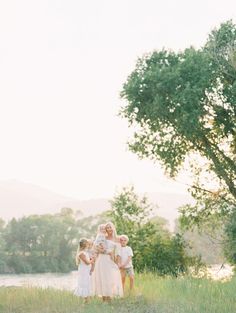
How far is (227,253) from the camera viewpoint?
25375 millimetres

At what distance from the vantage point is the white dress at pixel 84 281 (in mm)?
16078

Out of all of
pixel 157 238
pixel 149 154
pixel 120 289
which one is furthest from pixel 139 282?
pixel 149 154

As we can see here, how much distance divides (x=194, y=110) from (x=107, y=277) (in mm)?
9240

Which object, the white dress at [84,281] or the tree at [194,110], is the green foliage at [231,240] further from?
the white dress at [84,281]

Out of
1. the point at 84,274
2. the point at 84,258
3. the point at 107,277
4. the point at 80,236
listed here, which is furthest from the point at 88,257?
the point at 80,236

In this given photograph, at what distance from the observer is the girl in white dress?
1611 cm

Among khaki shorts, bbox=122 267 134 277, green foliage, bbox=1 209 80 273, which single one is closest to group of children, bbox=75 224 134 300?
khaki shorts, bbox=122 267 134 277

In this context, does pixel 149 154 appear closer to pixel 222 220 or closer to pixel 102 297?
pixel 222 220

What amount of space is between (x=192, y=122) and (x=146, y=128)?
3.03 meters

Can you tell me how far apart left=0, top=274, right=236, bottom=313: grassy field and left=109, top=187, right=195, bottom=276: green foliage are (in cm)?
538

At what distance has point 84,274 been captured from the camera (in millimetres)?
16266

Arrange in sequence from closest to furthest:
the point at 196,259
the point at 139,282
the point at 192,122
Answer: the point at 139,282 < the point at 192,122 < the point at 196,259

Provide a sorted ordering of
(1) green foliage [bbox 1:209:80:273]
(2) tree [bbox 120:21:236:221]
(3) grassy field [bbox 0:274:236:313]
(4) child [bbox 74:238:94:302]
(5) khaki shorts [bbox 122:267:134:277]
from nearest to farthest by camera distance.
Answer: (3) grassy field [bbox 0:274:236:313]
(4) child [bbox 74:238:94:302]
(5) khaki shorts [bbox 122:267:134:277]
(2) tree [bbox 120:21:236:221]
(1) green foliage [bbox 1:209:80:273]

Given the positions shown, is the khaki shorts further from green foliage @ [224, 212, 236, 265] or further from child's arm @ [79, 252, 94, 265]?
green foliage @ [224, 212, 236, 265]
